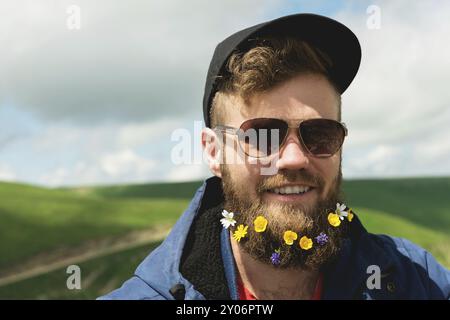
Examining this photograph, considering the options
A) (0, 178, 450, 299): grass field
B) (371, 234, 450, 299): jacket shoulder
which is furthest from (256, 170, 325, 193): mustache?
(0, 178, 450, 299): grass field

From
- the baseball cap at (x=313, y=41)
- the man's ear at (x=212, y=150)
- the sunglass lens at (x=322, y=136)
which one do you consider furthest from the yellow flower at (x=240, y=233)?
the baseball cap at (x=313, y=41)

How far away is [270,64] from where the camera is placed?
4242 mm

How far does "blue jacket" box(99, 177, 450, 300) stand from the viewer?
4.38 m

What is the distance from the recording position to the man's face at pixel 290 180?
419 centimetres

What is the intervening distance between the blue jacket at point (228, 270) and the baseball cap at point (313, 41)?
1.31 meters

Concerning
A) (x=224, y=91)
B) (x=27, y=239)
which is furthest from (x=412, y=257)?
(x=27, y=239)

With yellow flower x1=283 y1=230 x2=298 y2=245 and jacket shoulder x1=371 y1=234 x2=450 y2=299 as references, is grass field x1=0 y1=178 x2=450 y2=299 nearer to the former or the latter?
yellow flower x1=283 y1=230 x2=298 y2=245

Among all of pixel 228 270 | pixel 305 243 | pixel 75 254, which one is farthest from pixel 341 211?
pixel 75 254

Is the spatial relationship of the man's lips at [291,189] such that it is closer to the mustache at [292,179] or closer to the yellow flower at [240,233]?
the mustache at [292,179]

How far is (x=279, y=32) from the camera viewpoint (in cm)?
438

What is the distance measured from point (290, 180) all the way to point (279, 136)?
1.36ft

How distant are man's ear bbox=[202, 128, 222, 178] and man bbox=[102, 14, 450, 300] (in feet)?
0.17

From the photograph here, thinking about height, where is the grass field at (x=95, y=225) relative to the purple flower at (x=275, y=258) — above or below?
below

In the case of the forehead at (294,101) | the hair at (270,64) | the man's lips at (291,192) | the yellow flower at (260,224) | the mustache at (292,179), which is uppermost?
the hair at (270,64)
